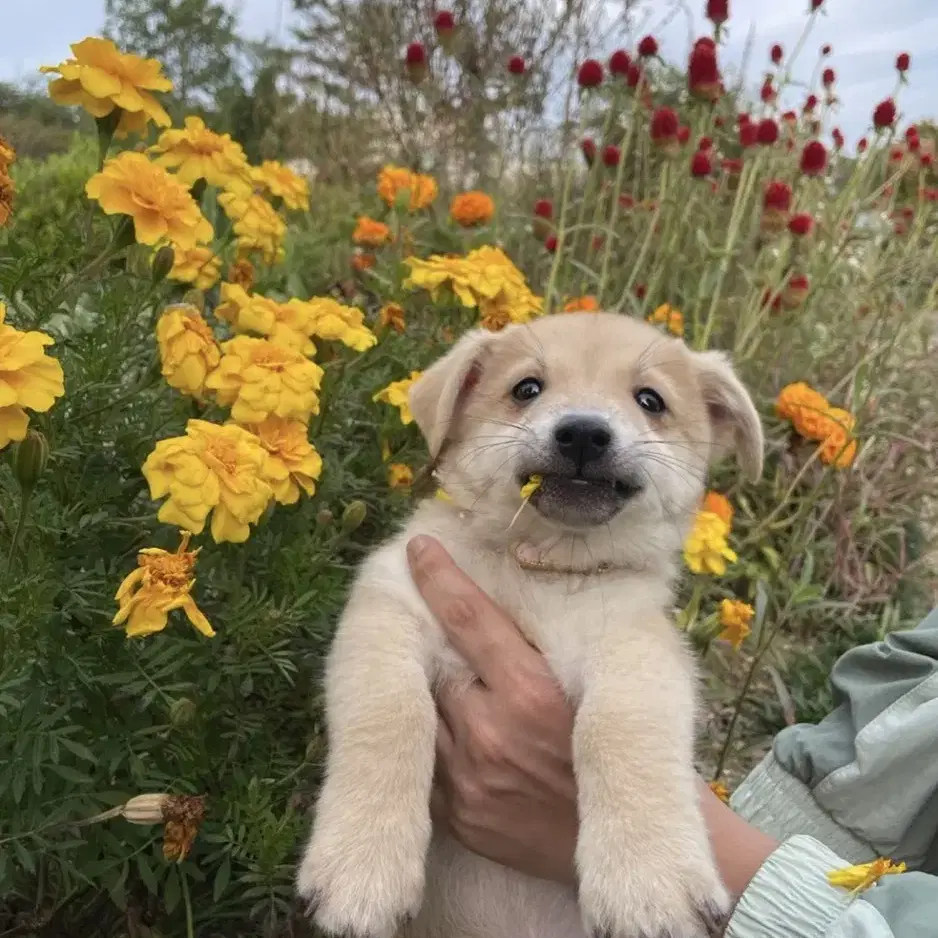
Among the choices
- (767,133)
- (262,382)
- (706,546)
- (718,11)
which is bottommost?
(706,546)

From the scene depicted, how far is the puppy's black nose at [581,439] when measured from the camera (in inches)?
66.7

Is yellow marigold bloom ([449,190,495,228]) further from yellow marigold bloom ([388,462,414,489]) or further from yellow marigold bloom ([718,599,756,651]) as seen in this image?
yellow marigold bloom ([718,599,756,651])

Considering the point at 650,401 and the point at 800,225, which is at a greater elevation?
the point at 800,225

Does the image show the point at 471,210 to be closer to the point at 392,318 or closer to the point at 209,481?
the point at 392,318

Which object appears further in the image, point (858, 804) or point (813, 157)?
point (813, 157)

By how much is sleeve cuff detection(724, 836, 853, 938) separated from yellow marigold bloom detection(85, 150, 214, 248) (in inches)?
54.5

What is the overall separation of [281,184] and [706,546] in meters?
1.43

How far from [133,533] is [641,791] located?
0.95m

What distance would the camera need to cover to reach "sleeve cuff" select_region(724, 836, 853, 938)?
1.29 m

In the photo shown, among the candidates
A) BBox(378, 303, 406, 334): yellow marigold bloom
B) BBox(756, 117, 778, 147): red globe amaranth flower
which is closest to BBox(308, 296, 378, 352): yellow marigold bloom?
BBox(378, 303, 406, 334): yellow marigold bloom

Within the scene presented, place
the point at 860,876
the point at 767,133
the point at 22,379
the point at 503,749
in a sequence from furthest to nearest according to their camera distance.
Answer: the point at 767,133 < the point at 503,749 < the point at 860,876 < the point at 22,379

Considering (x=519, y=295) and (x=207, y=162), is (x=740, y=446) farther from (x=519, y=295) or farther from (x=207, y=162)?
(x=207, y=162)

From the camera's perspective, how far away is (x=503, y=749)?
1.55 metres

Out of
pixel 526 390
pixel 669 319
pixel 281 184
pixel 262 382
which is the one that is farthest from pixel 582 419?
pixel 669 319
